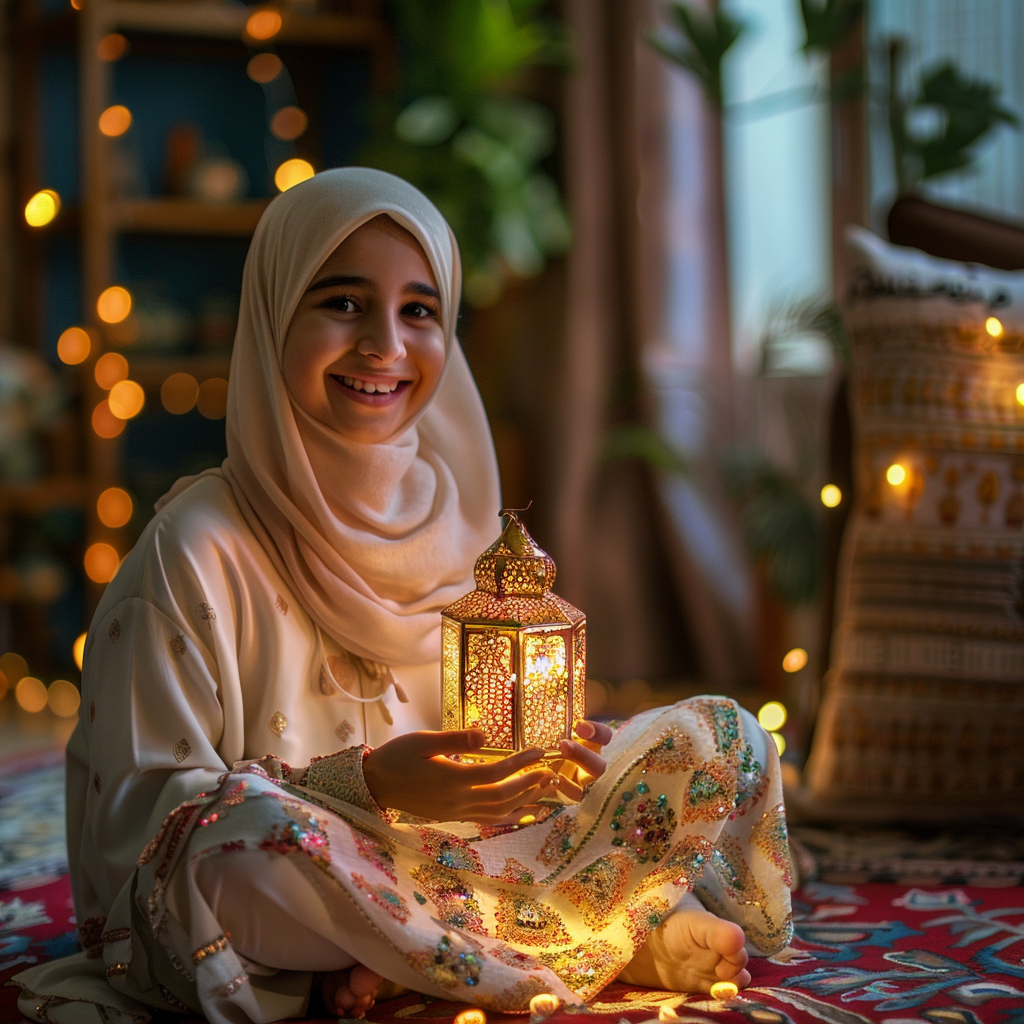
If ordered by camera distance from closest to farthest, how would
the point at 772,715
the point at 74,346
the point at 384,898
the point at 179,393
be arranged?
the point at 384,898, the point at 772,715, the point at 74,346, the point at 179,393

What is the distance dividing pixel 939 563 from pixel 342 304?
40.0 inches

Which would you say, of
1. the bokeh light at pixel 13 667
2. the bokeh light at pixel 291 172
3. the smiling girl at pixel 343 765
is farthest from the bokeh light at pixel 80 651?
the bokeh light at pixel 291 172

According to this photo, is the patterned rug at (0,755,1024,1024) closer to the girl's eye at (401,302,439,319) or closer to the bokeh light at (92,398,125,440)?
the girl's eye at (401,302,439,319)

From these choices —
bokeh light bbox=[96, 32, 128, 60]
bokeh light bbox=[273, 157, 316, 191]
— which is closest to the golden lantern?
bokeh light bbox=[273, 157, 316, 191]

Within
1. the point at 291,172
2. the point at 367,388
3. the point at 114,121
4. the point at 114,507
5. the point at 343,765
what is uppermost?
the point at 114,121

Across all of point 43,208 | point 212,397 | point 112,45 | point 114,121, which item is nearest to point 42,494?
point 212,397

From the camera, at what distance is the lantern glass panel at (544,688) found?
47.1 inches

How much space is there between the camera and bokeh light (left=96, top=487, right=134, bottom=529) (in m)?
3.39

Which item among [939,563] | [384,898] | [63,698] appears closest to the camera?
[384,898]

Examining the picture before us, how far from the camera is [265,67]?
3.79 meters

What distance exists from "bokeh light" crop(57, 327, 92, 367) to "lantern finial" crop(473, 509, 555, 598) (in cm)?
248

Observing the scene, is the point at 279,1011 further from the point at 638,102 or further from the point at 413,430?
the point at 638,102

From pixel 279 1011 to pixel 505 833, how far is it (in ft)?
0.97

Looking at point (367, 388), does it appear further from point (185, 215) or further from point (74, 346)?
point (74, 346)
